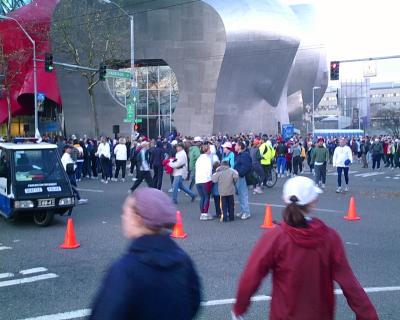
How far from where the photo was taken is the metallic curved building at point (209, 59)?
143 feet

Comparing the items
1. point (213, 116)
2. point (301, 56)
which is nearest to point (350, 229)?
point (213, 116)

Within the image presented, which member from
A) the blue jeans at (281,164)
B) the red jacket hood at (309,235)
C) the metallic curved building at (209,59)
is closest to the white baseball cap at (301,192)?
the red jacket hood at (309,235)

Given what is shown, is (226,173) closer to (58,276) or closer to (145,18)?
(58,276)

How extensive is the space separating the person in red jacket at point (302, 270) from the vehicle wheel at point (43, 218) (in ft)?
27.9

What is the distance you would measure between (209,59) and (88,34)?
12.1 meters

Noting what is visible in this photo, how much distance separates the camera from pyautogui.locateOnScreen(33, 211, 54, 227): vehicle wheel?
11.0 metres

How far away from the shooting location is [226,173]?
11.3 metres

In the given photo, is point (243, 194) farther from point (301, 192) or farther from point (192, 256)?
point (301, 192)

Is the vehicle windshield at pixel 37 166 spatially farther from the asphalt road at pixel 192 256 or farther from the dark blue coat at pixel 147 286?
the dark blue coat at pixel 147 286

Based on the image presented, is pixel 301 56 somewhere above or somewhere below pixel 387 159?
above

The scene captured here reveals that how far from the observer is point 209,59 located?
43.9 meters

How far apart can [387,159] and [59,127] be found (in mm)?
31268

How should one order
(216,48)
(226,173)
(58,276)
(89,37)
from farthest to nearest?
1. (216,48)
2. (89,37)
3. (226,173)
4. (58,276)

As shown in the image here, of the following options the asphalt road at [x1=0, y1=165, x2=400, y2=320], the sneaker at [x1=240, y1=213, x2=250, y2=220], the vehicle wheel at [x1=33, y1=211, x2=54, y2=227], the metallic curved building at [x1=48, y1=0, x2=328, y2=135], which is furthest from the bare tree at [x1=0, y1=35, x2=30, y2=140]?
the sneaker at [x1=240, y1=213, x2=250, y2=220]
